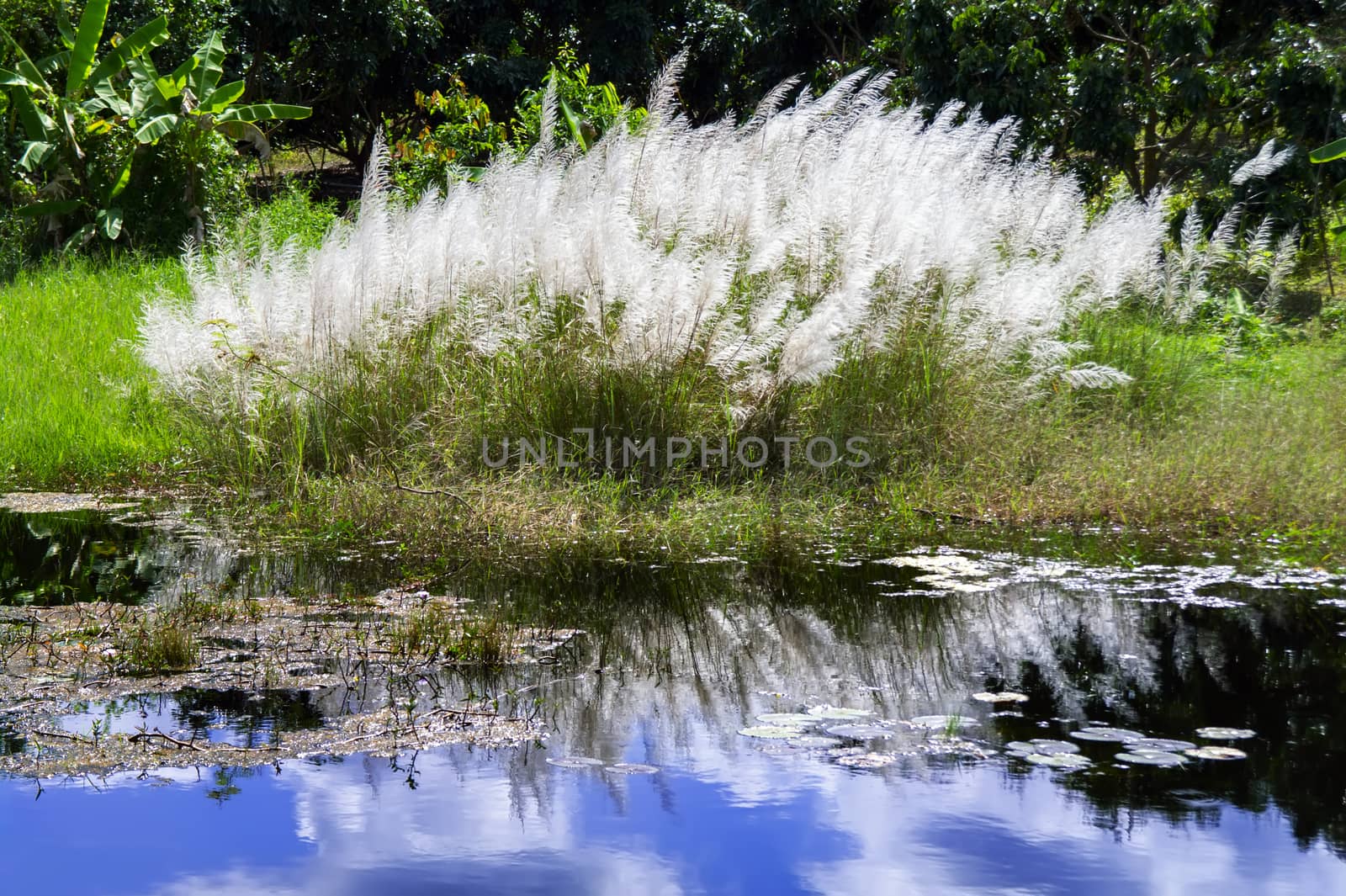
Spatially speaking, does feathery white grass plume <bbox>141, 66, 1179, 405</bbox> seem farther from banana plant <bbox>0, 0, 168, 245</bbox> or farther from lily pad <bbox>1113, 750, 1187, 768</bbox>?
banana plant <bbox>0, 0, 168, 245</bbox>

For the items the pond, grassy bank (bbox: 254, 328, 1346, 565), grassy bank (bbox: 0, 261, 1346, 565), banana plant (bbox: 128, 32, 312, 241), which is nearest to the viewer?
the pond

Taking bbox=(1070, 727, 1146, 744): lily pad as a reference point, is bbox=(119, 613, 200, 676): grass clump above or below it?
above

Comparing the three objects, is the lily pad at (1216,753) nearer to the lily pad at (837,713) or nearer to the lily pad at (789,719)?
the lily pad at (837,713)

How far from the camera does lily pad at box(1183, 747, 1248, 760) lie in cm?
314

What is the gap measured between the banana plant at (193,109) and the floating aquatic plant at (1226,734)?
9607 mm

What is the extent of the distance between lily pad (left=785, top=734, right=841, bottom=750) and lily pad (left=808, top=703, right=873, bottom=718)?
0.49ft

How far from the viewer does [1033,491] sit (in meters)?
5.98

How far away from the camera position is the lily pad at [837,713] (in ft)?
11.2

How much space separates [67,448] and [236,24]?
9.85 m

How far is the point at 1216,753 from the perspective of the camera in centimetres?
316

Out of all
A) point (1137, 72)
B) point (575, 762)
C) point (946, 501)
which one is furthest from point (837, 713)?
point (1137, 72)

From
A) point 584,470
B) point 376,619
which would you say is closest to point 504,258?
point 584,470

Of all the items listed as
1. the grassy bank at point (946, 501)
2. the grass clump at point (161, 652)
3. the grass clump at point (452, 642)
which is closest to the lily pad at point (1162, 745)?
the grass clump at point (452, 642)

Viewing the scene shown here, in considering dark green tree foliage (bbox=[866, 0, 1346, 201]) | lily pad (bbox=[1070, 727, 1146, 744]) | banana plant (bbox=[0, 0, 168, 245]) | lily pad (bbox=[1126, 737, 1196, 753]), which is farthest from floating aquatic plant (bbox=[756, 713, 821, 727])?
banana plant (bbox=[0, 0, 168, 245])
